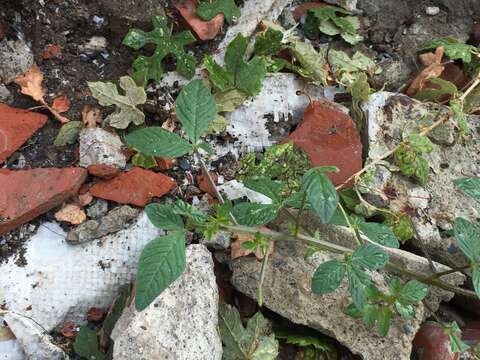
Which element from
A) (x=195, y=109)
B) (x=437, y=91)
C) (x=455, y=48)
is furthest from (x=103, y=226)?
(x=455, y=48)

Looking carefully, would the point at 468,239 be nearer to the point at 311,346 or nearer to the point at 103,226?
the point at 311,346

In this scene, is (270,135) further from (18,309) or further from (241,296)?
(18,309)

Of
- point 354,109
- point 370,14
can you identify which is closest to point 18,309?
point 354,109

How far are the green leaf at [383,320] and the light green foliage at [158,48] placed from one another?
3.71ft

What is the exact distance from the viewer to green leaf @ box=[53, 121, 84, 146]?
2150mm

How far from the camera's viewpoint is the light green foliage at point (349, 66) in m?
2.47

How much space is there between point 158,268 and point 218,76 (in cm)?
103

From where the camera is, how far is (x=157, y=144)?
5.36ft

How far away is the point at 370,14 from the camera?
2.72 meters

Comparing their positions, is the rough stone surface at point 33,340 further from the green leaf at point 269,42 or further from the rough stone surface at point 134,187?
the green leaf at point 269,42

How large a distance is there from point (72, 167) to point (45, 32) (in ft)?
1.90

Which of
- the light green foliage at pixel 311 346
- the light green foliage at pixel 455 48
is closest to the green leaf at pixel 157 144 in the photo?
the light green foliage at pixel 311 346

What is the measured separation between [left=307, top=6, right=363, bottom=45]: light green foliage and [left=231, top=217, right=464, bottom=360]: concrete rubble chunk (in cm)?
95

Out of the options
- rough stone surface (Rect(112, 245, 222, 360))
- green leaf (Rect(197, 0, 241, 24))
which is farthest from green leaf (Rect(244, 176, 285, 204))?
green leaf (Rect(197, 0, 241, 24))
